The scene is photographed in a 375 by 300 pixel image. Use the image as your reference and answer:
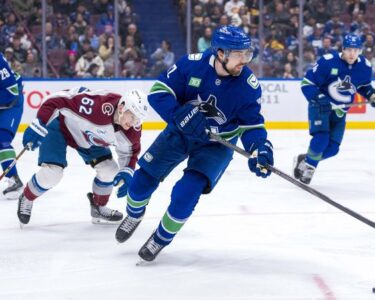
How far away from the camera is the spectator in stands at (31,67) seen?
989 cm

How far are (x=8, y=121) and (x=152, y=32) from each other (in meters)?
5.13

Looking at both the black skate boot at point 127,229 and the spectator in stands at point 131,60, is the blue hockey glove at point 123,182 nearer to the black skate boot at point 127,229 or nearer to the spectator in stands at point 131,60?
the black skate boot at point 127,229

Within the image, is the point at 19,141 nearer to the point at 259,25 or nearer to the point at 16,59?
the point at 16,59

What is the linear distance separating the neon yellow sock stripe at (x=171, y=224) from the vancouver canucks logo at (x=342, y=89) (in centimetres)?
271

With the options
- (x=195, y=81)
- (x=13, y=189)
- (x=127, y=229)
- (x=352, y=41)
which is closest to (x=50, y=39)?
(x=13, y=189)

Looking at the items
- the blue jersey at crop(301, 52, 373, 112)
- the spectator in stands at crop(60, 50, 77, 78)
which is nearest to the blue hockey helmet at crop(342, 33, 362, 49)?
the blue jersey at crop(301, 52, 373, 112)

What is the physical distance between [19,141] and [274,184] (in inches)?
139

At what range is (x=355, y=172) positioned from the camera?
671cm

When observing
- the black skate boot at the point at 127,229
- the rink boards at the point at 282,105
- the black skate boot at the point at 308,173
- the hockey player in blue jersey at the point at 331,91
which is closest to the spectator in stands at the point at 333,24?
the rink boards at the point at 282,105

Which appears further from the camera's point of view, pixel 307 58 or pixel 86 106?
pixel 307 58

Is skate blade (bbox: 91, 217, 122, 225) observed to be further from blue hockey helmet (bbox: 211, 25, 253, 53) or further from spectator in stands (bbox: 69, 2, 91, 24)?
spectator in stands (bbox: 69, 2, 91, 24)

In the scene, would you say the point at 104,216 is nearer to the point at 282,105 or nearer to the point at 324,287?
the point at 324,287

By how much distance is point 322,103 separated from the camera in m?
5.89

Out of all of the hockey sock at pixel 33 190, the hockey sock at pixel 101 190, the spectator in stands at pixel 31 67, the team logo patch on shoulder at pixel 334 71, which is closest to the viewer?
the hockey sock at pixel 33 190
